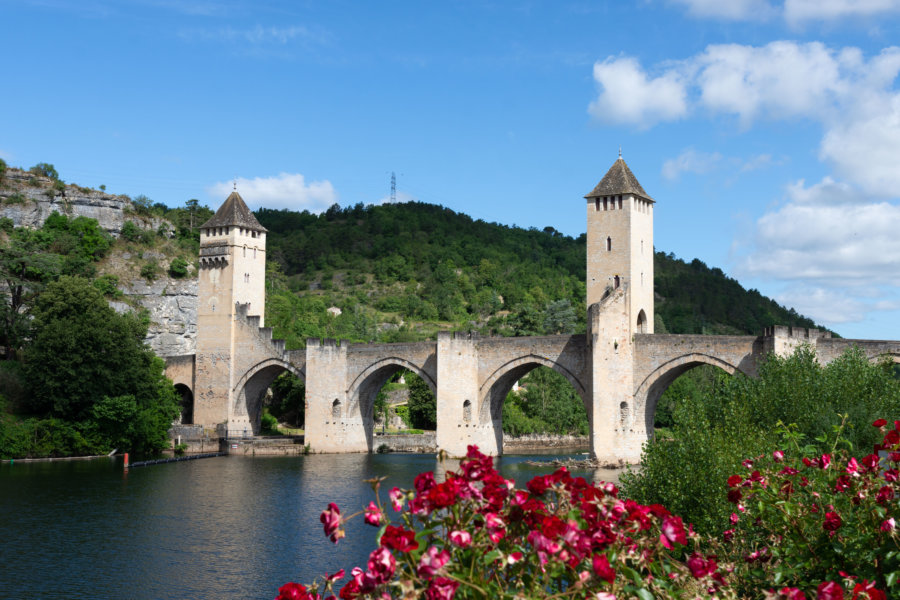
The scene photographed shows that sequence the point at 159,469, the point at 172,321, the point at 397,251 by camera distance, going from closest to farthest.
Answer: the point at 159,469 < the point at 172,321 < the point at 397,251

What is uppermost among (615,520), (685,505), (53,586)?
(615,520)

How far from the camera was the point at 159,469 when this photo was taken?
34.0 metres

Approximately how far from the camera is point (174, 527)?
22.4 m

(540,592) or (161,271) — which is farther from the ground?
(161,271)

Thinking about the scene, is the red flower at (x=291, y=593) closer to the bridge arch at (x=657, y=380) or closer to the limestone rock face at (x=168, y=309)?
the bridge arch at (x=657, y=380)

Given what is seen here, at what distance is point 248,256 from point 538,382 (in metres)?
19.3

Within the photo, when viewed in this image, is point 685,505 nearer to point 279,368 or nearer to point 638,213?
point 638,213

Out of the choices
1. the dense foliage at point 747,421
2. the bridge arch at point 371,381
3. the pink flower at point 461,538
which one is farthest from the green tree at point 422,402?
the pink flower at point 461,538

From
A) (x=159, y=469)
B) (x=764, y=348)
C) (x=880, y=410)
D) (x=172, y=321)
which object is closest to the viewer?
(x=880, y=410)

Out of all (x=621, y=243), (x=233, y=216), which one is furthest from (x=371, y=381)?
(x=621, y=243)

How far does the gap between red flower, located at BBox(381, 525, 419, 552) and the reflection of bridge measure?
1125 inches

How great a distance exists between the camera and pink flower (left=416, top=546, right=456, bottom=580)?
429 centimetres

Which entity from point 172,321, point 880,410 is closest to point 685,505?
point 880,410

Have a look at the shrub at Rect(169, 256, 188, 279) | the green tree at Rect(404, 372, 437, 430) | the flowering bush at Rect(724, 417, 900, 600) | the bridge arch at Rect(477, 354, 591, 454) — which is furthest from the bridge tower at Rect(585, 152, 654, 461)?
the shrub at Rect(169, 256, 188, 279)
